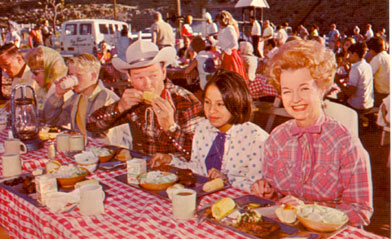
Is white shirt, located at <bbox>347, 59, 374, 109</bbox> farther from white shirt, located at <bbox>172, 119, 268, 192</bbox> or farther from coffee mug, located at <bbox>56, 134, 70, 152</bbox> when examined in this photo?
coffee mug, located at <bbox>56, 134, 70, 152</bbox>

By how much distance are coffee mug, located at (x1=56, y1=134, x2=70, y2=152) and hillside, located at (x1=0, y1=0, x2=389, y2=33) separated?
20.6m

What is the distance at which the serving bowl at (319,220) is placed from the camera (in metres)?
1.51

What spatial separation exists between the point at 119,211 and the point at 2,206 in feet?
2.30

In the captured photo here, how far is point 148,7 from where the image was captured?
47000 millimetres

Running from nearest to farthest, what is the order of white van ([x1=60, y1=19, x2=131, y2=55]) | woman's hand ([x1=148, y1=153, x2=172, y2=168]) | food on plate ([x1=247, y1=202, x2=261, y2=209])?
1. food on plate ([x1=247, y1=202, x2=261, y2=209])
2. woman's hand ([x1=148, y1=153, x2=172, y2=168])
3. white van ([x1=60, y1=19, x2=131, y2=55])

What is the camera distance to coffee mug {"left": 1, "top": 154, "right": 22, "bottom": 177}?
2.38 meters

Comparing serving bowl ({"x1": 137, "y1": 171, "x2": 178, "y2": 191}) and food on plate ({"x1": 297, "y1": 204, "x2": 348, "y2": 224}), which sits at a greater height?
food on plate ({"x1": 297, "y1": 204, "x2": 348, "y2": 224})

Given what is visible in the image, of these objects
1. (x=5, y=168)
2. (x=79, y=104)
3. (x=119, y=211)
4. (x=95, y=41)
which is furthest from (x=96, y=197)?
(x=95, y=41)

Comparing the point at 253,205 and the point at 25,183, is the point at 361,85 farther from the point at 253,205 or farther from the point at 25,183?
the point at 25,183

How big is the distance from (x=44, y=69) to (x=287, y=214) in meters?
3.67

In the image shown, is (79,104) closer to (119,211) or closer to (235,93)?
(235,93)

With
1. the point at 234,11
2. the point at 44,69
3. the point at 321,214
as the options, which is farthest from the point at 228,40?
the point at 234,11

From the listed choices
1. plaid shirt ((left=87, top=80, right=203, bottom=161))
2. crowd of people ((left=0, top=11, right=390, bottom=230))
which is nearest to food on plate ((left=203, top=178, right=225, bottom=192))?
crowd of people ((left=0, top=11, right=390, bottom=230))

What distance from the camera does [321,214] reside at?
158 cm
